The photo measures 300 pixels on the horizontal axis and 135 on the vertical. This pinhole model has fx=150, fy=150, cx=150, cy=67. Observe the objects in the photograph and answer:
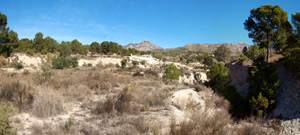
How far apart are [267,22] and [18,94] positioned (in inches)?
831

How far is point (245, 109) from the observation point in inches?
473

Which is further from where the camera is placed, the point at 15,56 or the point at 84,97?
the point at 15,56

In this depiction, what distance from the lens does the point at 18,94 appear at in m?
5.44

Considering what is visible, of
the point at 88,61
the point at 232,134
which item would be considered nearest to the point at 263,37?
the point at 232,134

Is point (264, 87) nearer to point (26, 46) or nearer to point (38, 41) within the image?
point (26, 46)

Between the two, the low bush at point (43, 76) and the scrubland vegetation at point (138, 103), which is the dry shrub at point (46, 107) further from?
the low bush at point (43, 76)

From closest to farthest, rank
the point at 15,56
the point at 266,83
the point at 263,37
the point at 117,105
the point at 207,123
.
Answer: the point at 207,123, the point at 117,105, the point at 266,83, the point at 263,37, the point at 15,56

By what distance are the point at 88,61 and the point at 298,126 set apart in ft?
157

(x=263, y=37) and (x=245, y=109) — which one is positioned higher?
(x=263, y=37)

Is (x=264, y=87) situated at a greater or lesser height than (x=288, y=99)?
greater

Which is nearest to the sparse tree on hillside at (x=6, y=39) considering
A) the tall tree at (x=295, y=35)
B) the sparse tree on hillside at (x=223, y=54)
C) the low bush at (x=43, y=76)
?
the low bush at (x=43, y=76)

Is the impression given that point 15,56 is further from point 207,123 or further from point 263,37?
point 263,37

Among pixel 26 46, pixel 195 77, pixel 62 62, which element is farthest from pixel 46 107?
pixel 26 46

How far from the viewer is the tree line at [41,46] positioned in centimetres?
3148
